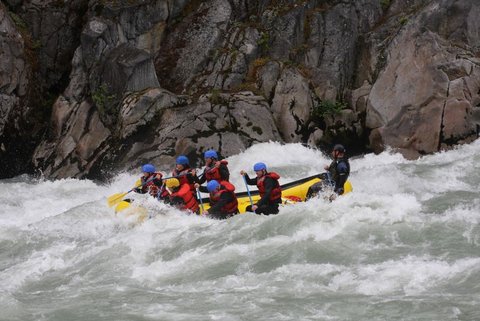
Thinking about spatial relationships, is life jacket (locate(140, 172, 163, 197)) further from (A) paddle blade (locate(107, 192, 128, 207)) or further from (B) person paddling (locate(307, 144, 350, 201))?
(B) person paddling (locate(307, 144, 350, 201))

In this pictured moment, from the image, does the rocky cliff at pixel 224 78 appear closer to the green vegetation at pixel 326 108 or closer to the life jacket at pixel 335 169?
the green vegetation at pixel 326 108

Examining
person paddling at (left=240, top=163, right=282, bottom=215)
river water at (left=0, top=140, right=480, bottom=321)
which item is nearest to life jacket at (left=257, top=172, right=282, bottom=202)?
person paddling at (left=240, top=163, right=282, bottom=215)

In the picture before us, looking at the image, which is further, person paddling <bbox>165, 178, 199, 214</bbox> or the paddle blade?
the paddle blade

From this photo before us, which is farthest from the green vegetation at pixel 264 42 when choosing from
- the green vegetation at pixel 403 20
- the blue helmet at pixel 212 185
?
the blue helmet at pixel 212 185

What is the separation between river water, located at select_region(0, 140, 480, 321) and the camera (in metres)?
7.00

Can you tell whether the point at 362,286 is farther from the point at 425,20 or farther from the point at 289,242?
the point at 425,20

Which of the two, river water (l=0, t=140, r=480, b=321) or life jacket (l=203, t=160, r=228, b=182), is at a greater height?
life jacket (l=203, t=160, r=228, b=182)

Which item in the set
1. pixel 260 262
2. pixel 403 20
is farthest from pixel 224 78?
pixel 260 262

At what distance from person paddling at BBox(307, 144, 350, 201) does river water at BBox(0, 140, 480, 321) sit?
80 cm

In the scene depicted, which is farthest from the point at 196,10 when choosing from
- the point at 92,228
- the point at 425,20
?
the point at 92,228

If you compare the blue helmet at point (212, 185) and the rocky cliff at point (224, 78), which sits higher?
the rocky cliff at point (224, 78)

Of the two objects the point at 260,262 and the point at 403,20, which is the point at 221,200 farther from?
A: the point at 403,20

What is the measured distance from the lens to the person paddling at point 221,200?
10941mm

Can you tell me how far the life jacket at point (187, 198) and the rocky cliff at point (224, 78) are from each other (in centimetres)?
408
